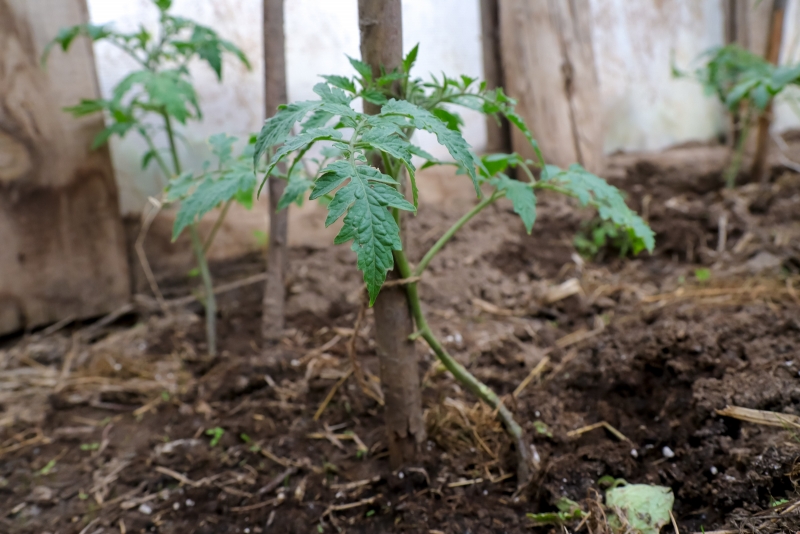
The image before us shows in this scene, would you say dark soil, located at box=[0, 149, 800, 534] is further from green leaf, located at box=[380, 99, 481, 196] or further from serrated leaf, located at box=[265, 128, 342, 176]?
serrated leaf, located at box=[265, 128, 342, 176]

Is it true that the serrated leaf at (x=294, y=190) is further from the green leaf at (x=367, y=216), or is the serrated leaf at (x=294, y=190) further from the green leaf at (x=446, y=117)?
the green leaf at (x=367, y=216)

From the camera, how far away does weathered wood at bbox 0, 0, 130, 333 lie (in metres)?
2.17

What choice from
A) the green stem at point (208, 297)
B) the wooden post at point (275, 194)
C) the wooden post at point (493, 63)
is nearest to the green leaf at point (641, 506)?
the wooden post at point (275, 194)

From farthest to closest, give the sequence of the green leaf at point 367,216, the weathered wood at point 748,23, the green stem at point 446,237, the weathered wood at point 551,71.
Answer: the weathered wood at point 748,23
the weathered wood at point 551,71
the green stem at point 446,237
the green leaf at point 367,216

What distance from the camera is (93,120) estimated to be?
2.31 metres

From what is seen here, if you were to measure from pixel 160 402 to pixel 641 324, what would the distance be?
1.66 metres

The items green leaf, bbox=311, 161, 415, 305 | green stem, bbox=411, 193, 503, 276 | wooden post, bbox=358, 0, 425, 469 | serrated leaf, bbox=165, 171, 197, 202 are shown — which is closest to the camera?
green leaf, bbox=311, 161, 415, 305

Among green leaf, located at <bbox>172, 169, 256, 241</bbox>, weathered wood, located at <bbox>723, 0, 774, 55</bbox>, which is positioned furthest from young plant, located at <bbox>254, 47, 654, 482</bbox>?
weathered wood, located at <bbox>723, 0, 774, 55</bbox>

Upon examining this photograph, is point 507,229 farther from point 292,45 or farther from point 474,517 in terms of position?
point 474,517

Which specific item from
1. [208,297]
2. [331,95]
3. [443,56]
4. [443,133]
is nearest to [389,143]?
[443,133]

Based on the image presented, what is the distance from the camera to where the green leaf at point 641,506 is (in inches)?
45.7

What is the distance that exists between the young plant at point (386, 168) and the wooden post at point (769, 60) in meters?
2.11

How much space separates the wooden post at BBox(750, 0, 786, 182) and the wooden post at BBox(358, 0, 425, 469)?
250cm

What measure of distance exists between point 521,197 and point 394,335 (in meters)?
0.44
